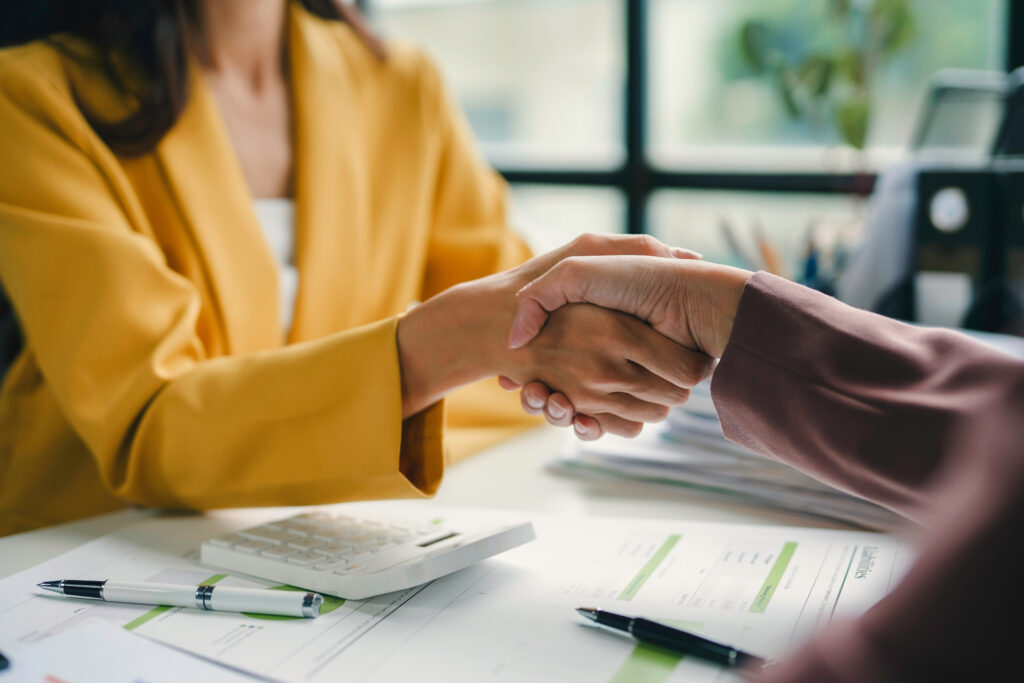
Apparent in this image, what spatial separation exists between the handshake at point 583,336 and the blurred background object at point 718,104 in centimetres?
48

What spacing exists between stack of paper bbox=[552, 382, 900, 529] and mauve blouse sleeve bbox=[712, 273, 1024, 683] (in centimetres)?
18

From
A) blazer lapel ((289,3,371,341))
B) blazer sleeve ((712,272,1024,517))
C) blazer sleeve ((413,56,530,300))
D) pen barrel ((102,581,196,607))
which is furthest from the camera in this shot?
blazer sleeve ((413,56,530,300))

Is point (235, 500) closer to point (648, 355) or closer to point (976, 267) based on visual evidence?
point (648, 355)

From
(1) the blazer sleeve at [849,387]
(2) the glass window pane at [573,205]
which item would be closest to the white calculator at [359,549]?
(1) the blazer sleeve at [849,387]

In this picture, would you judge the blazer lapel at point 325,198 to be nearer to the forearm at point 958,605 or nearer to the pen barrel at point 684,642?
the pen barrel at point 684,642

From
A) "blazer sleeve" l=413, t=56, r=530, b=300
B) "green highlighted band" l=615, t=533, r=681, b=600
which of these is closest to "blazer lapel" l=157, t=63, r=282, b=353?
"blazer sleeve" l=413, t=56, r=530, b=300

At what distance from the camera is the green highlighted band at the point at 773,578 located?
0.58 metres

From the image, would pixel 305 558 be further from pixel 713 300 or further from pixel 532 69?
pixel 532 69

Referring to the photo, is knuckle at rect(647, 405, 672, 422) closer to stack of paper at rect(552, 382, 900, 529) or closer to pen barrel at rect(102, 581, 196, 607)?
stack of paper at rect(552, 382, 900, 529)

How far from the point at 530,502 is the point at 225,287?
49 cm

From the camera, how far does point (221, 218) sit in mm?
1068

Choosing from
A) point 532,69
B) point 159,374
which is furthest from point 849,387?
point 532,69

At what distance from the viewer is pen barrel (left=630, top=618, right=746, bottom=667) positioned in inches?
19.8

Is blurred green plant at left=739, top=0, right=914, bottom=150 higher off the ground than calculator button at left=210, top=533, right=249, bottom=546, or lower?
higher
